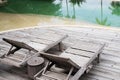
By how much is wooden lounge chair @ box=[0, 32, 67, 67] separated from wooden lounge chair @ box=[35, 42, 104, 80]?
1.95ft

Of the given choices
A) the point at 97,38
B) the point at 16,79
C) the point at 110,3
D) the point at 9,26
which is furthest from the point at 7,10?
the point at 16,79

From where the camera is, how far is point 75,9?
12.6m

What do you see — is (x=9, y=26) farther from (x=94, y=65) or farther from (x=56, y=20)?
(x=94, y=65)

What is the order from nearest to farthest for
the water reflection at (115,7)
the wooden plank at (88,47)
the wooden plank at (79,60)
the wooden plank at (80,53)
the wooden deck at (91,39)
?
1. the wooden plank at (79,60)
2. the wooden deck at (91,39)
3. the wooden plank at (80,53)
4. the wooden plank at (88,47)
5. the water reflection at (115,7)

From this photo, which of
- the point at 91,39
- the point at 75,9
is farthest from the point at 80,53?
the point at 75,9

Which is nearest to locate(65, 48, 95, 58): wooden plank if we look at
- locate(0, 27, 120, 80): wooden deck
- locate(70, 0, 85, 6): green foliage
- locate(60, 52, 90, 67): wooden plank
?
locate(60, 52, 90, 67): wooden plank

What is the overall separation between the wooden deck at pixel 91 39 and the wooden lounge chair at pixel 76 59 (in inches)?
10.5

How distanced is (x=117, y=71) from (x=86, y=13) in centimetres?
697

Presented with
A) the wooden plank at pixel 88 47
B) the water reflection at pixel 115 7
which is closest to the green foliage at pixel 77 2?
the water reflection at pixel 115 7

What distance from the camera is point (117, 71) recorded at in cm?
506

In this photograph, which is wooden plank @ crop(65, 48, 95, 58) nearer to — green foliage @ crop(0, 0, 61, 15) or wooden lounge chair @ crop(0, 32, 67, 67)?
wooden lounge chair @ crop(0, 32, 67, 67)

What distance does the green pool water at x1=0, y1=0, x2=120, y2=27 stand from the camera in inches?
432

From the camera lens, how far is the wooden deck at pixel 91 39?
5.06 meters

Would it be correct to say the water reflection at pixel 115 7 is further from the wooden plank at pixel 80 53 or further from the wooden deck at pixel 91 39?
the wooden plank at pixel 80 53
